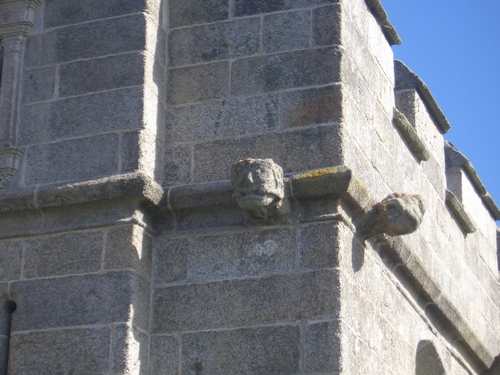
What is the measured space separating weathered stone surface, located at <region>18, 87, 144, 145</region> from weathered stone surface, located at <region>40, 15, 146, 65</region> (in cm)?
30

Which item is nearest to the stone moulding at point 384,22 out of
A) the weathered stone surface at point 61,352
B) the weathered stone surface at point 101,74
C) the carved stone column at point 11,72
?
the weathered stone surface at point 101,74

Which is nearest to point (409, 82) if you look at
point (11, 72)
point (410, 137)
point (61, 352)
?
point (410, 137)

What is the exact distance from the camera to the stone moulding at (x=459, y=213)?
9.94m

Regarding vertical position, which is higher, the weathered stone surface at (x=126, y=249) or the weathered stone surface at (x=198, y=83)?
the weathered stone surface at (x=198, y=83)

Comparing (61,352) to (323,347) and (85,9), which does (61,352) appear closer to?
(323,347)

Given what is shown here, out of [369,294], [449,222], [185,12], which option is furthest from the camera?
[449,222]

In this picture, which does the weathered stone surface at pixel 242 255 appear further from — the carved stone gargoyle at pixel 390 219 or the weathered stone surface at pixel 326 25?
the weathered stone surface at pixel 326 25

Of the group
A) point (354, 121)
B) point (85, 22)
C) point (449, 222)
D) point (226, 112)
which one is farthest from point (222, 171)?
point (449, 222)

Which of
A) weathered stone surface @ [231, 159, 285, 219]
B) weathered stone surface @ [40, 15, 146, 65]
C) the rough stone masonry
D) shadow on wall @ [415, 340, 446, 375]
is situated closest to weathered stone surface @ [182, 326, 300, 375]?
the rough stone masonry

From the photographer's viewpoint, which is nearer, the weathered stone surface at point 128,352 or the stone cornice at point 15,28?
the weathered stone surface at point 128,352

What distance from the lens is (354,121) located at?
25.5 ft

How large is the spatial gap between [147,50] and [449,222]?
3230mm

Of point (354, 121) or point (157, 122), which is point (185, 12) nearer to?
point (157, 122)

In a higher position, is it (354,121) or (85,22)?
(85,22)
